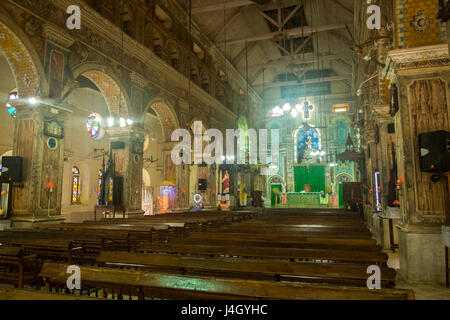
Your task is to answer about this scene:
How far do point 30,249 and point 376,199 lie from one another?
9.53 metres

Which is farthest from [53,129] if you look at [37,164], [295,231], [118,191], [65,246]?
[295,231]

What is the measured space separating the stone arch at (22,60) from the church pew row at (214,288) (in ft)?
20.7

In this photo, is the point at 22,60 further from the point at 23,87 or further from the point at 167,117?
the point at 167,117

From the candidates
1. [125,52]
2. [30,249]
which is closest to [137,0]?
[125,52]

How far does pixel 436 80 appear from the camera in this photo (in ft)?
17.2

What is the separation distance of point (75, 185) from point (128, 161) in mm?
5335

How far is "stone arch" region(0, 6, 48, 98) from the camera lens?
6957 millimetres

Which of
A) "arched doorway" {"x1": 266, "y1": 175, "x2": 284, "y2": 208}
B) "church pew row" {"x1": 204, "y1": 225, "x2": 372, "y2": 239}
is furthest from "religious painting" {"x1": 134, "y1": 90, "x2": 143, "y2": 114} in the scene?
"arched doorway" {"x1": 266, "y1": 175, "x2": 284, "y2": 208}

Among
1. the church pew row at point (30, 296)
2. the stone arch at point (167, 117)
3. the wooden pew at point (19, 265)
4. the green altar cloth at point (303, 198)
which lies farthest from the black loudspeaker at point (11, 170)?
the green altar cloth at point (303, 198)

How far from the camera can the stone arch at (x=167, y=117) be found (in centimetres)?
1337

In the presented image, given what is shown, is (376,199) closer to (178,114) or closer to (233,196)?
(178,114)

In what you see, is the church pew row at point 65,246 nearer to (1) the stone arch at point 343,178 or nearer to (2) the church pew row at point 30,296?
(2) the church pew row at point 30,296

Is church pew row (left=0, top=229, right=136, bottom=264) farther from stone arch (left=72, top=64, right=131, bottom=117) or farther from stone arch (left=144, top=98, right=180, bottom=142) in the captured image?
stone arch (left=144, top=98, right=180, bottom=142)
